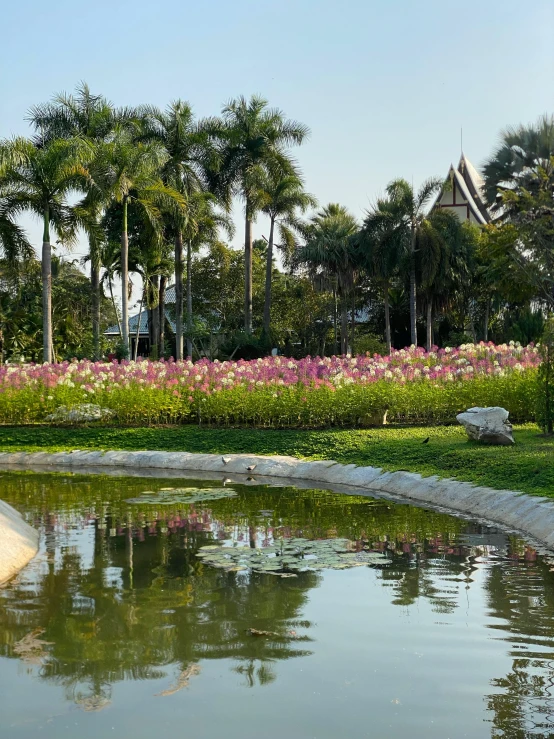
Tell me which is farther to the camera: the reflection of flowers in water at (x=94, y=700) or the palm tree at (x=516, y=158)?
the palm tree at (x=516, y=158)

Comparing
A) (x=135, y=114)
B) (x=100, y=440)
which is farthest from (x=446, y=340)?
(x=100, y=440)

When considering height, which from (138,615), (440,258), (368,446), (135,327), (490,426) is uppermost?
(440,258)

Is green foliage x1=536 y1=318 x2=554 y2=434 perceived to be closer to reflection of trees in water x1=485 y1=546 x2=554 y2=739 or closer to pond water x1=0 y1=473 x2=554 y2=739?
pond water x1=0 y1=473 x2=554 y2=739

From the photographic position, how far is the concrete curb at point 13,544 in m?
7.90

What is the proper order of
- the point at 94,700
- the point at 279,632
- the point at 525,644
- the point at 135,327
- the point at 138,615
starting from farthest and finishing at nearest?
the point at 135,327 < the point at 138,615 < the point at 279,632 < the point at 525,644 < the point at 94,700

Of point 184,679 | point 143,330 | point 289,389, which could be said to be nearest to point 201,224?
point 143,330

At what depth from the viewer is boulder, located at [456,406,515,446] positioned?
13.8 meters

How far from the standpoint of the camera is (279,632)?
20.1 ft

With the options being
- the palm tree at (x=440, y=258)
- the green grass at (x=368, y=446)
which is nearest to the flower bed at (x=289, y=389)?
the green grass at (x=368, y=446)

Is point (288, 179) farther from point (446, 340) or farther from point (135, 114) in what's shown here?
point (446, 340)

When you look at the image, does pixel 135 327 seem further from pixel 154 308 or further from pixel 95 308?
pixel 95 308

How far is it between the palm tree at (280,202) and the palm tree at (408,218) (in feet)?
12.9

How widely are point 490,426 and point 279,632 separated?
28.0ft

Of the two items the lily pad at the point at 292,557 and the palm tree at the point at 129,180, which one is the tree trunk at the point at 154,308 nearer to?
the palm tree at the point at 129,180
